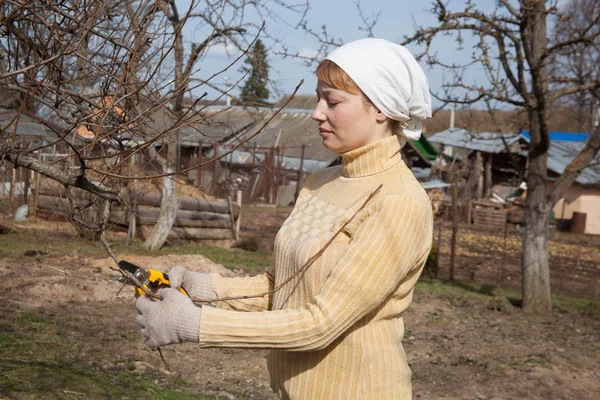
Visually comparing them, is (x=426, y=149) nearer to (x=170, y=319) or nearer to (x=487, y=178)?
(x=487, y=178)

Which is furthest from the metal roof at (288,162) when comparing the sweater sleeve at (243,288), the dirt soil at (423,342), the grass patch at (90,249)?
the sweater sleeve at (243,288)

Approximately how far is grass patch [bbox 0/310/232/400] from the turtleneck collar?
3.07m

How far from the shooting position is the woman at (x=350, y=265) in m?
1.91

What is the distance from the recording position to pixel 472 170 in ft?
101

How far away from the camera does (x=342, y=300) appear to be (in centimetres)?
189

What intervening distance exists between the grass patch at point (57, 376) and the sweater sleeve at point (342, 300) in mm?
2870

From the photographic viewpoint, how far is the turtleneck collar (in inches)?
85.7

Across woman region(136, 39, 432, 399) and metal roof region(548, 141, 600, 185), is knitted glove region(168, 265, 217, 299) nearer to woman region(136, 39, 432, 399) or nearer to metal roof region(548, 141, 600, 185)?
woman region(136, 39, 432, 399)

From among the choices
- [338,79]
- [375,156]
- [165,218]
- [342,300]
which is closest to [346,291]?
[342,300]

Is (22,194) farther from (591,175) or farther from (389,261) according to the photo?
(591,175)

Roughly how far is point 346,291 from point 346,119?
0.57 m

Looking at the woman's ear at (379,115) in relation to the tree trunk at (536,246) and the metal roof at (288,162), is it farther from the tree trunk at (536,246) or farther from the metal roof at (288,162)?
the metal roof at (288,162)

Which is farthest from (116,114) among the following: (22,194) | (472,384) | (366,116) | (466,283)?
(22,194)

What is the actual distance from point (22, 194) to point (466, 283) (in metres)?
10.1
